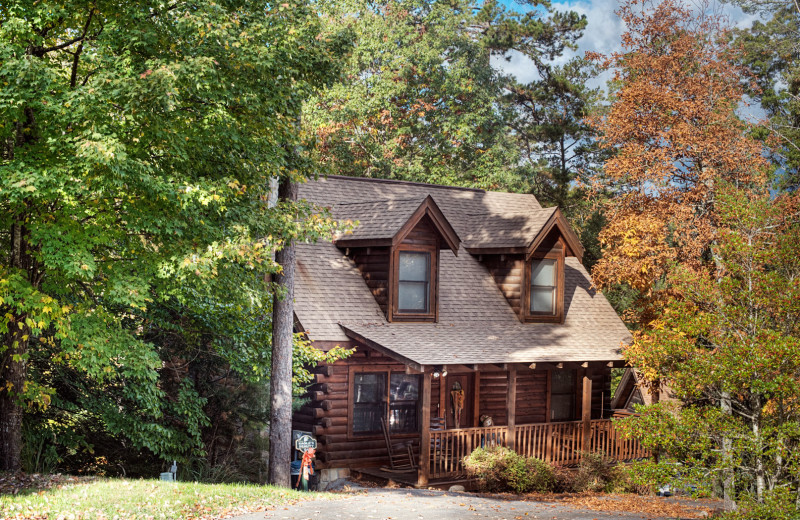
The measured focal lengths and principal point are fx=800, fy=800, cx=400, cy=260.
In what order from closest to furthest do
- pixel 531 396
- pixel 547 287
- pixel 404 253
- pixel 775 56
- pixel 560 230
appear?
pixel 404 253 < pixel 560 230 < pixel 531 396 < pixel 547 287 < pixel 775 56

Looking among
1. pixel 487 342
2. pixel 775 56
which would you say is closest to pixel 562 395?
pixel 487 342

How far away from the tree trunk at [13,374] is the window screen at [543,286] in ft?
48.4

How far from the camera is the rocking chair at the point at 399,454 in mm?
19656

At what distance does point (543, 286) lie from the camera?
79.3 ft

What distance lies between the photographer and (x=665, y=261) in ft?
63.7

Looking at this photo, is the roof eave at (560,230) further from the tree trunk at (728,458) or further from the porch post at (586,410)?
the tree trunk at (728,458)

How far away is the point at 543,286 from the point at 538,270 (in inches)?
19.9

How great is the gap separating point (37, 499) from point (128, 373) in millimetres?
2390

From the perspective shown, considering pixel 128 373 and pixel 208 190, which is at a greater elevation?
pixel 208 190

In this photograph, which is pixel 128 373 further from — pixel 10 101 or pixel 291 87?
pixel 291 87

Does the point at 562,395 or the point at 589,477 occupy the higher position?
the point at 562,395

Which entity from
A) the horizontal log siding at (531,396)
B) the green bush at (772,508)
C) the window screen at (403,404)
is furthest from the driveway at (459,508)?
the horizontal log siding at (531,396)

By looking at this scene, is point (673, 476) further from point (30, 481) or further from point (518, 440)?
point (30, 481)

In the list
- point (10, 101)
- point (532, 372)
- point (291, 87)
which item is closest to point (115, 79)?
point (10, 101)
